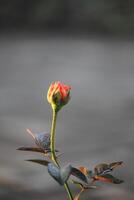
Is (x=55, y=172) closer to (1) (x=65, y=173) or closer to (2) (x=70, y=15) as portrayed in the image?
(1) (x=65, y=173)

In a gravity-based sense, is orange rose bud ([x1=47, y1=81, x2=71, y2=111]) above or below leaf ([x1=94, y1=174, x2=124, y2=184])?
above

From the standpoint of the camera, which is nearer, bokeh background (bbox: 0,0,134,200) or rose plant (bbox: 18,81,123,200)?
rose plant (bbox: 18,81,123,200)

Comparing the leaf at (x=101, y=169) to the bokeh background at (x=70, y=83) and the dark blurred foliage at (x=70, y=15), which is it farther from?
the dark blurred foliage at (x=70, y=15)

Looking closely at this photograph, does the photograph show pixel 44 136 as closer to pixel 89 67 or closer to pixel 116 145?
pixel 116 145

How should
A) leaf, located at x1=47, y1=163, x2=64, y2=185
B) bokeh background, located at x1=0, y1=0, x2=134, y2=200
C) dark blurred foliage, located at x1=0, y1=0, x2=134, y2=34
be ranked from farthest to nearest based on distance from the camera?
dark blurred foliage, located at x1=0, y1=0, x2=134, y2=34
bokeh background, located at x1=0, y1=0, x2=134, y2=200
leaf, located at x1=47, y1=163, x2=64, y2=185

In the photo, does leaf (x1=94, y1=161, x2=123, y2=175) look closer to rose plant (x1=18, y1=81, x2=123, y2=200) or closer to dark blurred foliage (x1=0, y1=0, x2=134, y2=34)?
rose plant (x1=18, y1=81, x2=123, y2=200)

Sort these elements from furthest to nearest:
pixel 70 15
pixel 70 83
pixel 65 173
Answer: pixel 70 15 < pixel 70 83 < pixel 65 173

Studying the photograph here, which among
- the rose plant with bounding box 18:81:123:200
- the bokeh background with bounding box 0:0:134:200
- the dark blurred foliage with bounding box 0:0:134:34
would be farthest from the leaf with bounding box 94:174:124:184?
the dark blurred foliage with bounding box 0:0:134:34

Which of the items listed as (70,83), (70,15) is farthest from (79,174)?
(70,15)
